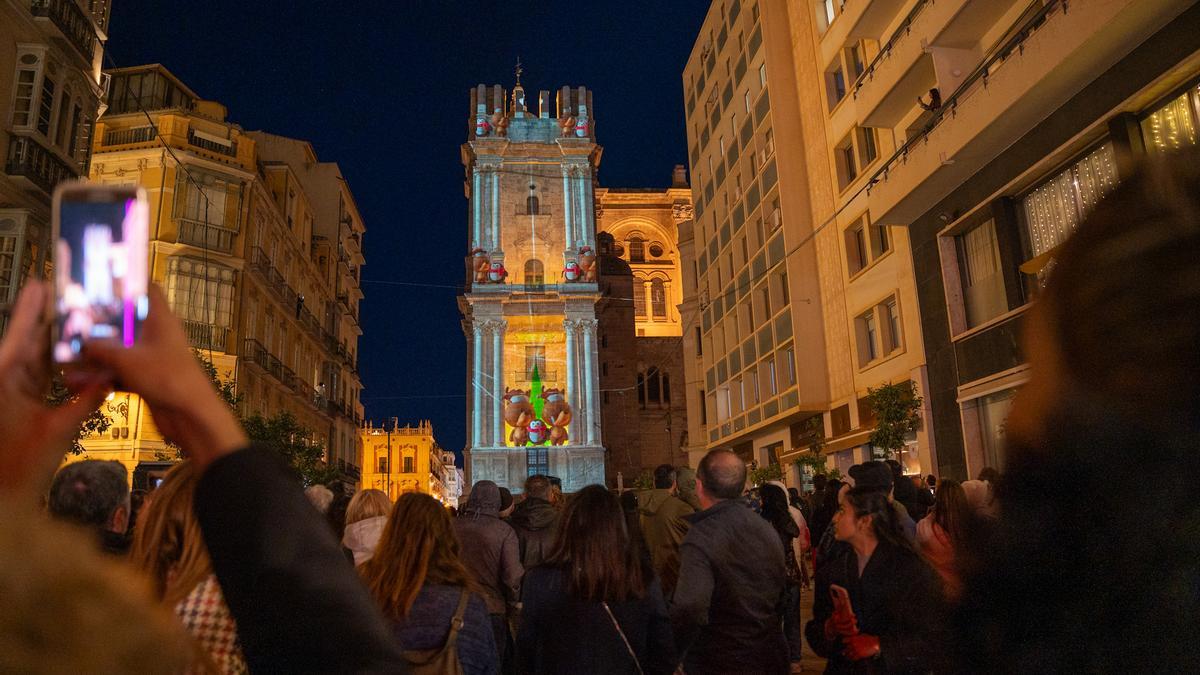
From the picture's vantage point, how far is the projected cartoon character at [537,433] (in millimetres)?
41219

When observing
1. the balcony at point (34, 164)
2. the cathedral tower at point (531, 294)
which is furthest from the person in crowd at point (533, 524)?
the cathedral tower at point (531, 294)

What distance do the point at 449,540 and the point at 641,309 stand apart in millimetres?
52729

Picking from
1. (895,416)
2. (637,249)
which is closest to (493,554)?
(895,416)

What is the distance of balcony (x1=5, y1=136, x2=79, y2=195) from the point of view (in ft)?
47.5

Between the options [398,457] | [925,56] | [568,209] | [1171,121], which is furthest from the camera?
[398,457]

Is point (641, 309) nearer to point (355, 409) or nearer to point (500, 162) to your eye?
point (500, 162)

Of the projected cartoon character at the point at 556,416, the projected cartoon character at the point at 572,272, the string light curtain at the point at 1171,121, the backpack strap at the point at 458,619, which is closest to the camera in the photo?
the backpack strap at the point at 458,619

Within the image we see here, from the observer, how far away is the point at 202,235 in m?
24.5

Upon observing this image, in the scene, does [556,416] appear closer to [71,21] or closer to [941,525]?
[71,21]

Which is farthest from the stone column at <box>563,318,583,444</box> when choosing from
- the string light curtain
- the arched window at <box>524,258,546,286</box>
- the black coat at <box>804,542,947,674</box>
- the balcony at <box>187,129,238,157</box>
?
the black coat at <box>804,542,947,674</box>

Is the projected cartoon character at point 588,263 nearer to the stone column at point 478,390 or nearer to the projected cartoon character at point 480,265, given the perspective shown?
the projected cartoon character at point 480,265

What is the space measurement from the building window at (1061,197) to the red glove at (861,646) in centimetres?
963

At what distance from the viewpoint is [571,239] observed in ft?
150

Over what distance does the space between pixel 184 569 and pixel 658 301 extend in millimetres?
54323
